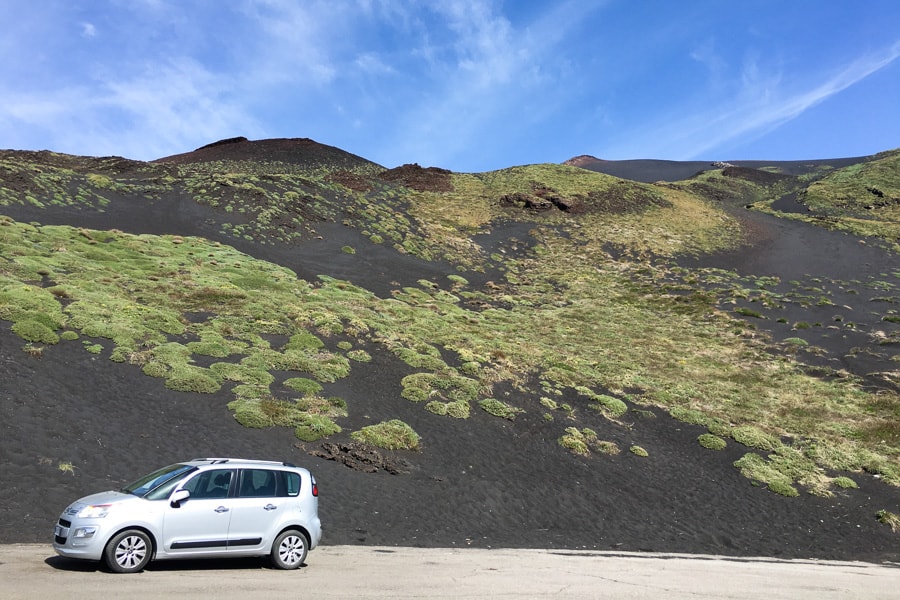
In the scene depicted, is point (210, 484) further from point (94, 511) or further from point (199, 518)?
point (94, 511)

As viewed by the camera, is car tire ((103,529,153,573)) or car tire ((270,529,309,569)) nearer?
car tire ((103,529,153,573))

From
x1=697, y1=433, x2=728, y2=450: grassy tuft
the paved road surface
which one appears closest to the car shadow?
the paved road surface

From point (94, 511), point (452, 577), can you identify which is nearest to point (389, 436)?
point (452, 577)

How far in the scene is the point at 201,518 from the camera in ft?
34.4

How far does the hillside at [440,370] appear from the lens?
1912 cm

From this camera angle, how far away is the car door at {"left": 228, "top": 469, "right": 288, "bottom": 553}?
10.8m

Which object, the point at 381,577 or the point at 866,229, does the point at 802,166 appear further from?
the point at 381,577

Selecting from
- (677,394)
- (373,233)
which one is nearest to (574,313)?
(677,394)

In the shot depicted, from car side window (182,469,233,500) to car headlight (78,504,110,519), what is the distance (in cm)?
134

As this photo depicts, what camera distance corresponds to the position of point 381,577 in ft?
37.8

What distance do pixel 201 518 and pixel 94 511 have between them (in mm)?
1815

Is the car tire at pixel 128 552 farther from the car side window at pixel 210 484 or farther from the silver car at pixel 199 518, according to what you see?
the car side window at pixel 210 484

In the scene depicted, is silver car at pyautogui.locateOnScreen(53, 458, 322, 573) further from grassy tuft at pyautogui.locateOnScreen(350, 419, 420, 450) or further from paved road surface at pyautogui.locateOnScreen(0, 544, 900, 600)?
grassy tuft at pyautogui.locateOnScreen(350, 419, 420, 450)

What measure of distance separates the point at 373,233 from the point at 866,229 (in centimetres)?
7475
